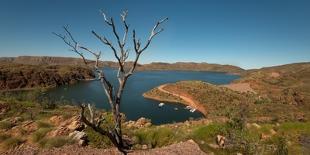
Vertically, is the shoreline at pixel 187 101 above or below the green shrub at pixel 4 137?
below

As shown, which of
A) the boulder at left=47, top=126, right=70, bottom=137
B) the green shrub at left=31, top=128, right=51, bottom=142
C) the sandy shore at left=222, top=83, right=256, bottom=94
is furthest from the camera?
the sandy shore at left=222, top=83, right=256, bottom=94

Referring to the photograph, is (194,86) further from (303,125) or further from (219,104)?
(303,125)

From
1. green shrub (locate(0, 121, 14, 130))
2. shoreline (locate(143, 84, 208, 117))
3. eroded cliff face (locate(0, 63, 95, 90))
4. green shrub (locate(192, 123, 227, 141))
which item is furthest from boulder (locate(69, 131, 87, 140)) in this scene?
eroded cliff face (locate(0, 63, 95, 90))

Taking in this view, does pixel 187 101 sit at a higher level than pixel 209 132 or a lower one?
lower

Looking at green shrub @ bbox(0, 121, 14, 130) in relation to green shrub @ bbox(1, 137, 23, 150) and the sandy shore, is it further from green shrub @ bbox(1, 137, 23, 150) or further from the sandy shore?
the sandy shore

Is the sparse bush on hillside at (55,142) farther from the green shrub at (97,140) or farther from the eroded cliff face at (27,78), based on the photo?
the eroded cliff face at (27,78)

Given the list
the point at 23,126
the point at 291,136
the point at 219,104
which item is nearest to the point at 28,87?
the point at 219,104

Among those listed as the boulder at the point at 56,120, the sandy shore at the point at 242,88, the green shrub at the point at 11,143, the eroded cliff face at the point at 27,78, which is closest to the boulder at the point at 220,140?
the green shrub at the point at 11,143

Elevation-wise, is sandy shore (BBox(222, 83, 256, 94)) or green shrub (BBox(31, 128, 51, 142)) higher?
green shrub (BBox(31, 128, 51, 142))

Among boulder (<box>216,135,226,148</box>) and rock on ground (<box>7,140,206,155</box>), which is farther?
boulder (<box>216,135,226,148</box>)

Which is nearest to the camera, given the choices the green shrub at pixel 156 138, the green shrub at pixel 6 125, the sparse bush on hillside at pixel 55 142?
the sparse bush on hillside at pixel 55 142

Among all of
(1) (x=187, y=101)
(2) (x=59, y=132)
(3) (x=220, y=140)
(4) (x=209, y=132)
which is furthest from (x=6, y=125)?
(1) (x=187, y=101)

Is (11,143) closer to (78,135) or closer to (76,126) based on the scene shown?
(76,126)

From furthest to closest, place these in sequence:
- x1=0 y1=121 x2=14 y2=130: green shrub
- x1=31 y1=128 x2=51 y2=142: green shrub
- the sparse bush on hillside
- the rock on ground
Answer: x1=0 y1=121 x2=14 y2=130: green shrub
x1=31 y1=128 x2=51 y2=142: green shrub
the sparse bush on hillside
the rock on ground
